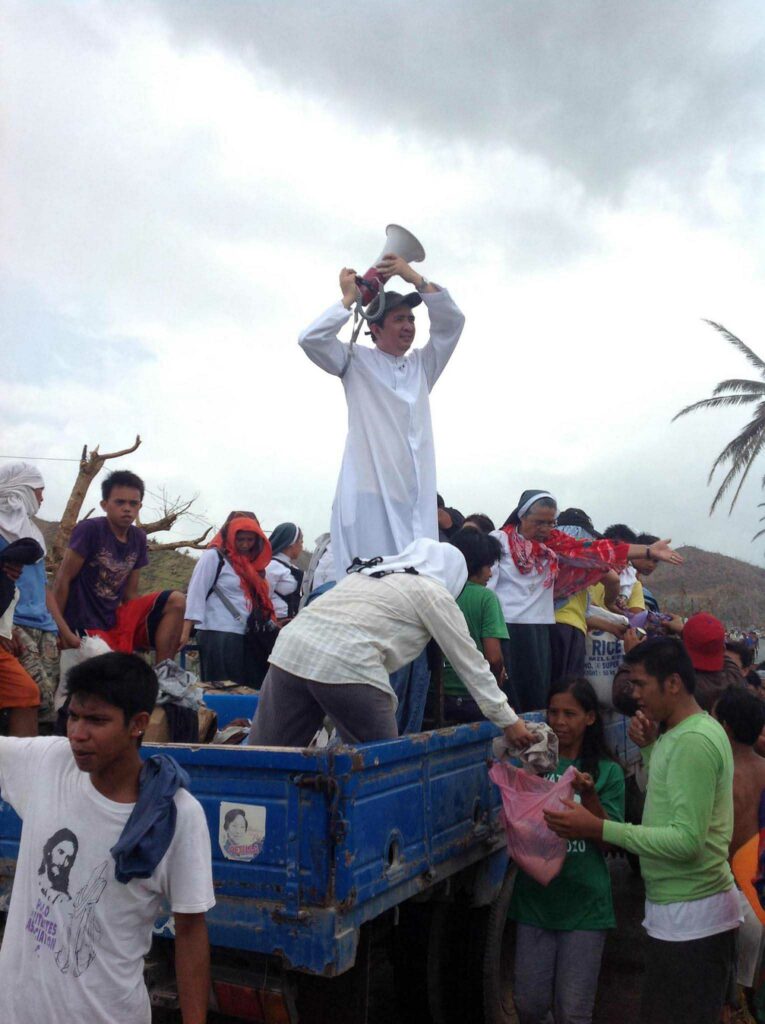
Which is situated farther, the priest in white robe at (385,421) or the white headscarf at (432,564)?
the priest in white robe at (385,421)

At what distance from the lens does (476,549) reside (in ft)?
14.8

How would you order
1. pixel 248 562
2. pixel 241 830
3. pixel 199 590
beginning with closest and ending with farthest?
pixel 241 830 < pixel 199 590 < pixel 248 562

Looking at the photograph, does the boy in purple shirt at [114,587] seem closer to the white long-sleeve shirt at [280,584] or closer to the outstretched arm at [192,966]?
the white long-sleeve shirt at [280,584]

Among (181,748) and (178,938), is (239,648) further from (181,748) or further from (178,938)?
(178,938)

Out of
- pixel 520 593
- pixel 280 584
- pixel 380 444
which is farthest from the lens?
pixel 280 584

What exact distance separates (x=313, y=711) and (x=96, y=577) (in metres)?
1.79

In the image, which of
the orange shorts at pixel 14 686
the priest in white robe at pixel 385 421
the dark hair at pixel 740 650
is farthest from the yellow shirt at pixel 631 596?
the orange shorts at pixel 14 686

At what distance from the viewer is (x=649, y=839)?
2.80 metres

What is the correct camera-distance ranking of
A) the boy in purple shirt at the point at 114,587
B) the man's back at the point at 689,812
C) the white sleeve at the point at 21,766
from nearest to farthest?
the white sleeve at the point at 21,766 → the man's back at the point at 689,812 → the boy in purple shirt at the point at 114,587

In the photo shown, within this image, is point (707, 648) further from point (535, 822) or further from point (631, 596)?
point (631, 596)

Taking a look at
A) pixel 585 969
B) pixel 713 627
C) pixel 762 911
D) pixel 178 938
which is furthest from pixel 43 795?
pixel 713 627

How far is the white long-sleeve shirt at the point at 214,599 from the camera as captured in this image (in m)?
5.63

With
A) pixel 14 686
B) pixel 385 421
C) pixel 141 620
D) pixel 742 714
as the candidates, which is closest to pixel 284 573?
pixel 141 620

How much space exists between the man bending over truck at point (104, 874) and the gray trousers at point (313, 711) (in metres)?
0.97
